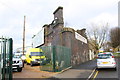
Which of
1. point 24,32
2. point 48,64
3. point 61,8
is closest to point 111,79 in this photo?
point 48,64

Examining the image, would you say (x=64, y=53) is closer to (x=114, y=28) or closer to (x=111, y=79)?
(x=111, y=79)

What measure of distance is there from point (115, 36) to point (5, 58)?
53.7m

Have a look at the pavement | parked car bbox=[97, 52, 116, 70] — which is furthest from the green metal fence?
parked car bbox=[97, 52, 116, 70]

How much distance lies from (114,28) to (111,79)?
164ft

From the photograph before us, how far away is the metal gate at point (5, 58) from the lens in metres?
7.62

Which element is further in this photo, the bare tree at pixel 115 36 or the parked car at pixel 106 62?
the bare tree at pixel 115 36

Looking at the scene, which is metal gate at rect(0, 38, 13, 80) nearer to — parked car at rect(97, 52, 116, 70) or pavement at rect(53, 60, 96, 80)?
pavement at rect(53, 60, 96, 80)

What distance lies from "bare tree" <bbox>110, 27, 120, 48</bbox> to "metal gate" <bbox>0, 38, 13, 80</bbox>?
52.5 meters

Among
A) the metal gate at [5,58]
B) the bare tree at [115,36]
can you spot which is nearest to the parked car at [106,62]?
the metal gate at [5,58]

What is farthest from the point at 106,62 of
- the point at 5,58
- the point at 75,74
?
the point at 5,58

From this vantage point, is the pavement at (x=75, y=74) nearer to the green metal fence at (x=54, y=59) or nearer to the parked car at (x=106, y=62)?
the green metal fence at (x=54, y=59)

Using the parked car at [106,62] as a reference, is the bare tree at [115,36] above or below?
above

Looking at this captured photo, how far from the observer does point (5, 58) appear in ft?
26.1

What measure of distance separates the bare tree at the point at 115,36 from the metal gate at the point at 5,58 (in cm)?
5254
